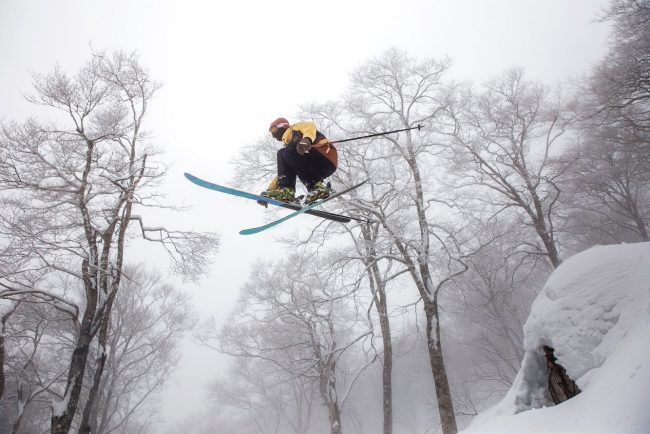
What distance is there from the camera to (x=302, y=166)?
6039mm

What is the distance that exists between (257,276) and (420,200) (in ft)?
30.3

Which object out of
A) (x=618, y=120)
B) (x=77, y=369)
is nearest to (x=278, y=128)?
(x=77, y=369)

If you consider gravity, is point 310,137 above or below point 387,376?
above

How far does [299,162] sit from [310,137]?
0.62 m

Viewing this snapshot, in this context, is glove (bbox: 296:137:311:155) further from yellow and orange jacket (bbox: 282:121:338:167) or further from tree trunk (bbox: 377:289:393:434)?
tree trunk (bbox: 377:289:393:434)

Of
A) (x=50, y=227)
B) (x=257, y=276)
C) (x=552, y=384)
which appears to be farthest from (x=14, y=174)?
(x=552, y=384)

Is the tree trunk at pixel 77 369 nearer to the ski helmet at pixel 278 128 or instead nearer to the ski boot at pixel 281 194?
the ski boot at pixel 281 194

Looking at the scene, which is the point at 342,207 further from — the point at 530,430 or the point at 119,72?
the point at 119,72

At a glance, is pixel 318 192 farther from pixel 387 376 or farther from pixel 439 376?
pixel 387 376

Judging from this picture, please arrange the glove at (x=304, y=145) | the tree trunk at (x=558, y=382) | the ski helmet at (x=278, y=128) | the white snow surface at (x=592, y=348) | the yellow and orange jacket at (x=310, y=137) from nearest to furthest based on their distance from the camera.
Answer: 1. the white snow surface at (x=592, y=348)
2. the tree trunk at (x=558, y=382)
3. the glove at (x=304, y=145)
4. the yellow and orange jacket at (x=310, y=137)
5. the ski helmet at (x=278, y=128)

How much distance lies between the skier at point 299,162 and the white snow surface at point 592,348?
4.19 meters

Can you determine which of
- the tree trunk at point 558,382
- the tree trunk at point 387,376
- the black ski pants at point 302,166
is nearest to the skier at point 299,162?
the black ski pants at point 302,166

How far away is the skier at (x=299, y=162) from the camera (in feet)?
19.1

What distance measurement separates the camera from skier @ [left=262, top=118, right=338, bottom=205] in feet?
19.1
